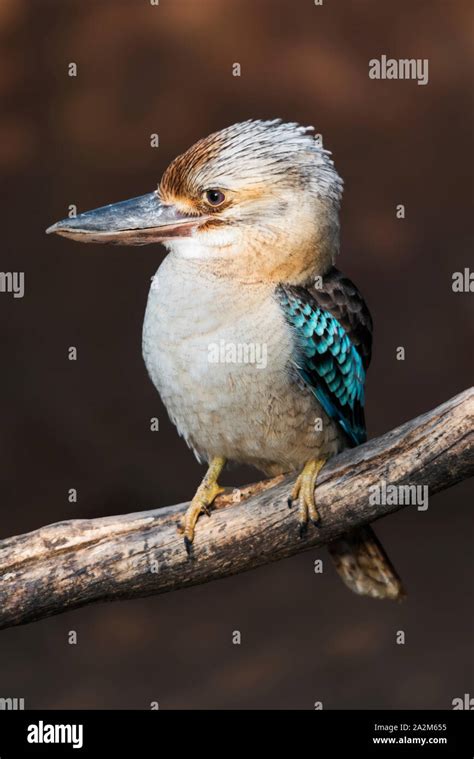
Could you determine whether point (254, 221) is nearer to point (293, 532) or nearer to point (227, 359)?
point (227, 359)

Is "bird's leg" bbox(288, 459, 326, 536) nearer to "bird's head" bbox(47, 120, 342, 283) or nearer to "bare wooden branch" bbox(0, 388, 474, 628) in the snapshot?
"bare wooden branch" bbox(0, 388, 474, 628)

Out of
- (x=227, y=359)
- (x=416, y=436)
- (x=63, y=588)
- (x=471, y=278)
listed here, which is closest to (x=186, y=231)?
(x=227, y=359)

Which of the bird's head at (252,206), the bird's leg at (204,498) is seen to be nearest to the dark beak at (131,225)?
the bird's head at (252,206)

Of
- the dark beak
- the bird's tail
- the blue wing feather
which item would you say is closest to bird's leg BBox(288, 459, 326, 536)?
the blue wing feather

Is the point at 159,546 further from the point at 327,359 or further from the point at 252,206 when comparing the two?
the point at 252,206

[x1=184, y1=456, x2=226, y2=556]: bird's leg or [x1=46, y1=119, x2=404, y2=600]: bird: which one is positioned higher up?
[x1=46, y1=119, x2=404, y2=600]: bird

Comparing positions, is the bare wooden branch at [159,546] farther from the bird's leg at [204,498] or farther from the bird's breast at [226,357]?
the bird's breast at [226,357]

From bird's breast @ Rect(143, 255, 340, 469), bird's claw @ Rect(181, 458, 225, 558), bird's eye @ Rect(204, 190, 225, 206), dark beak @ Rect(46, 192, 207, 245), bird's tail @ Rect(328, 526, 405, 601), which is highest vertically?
bird's eye @ Rect(204, 190, 225, 206)
